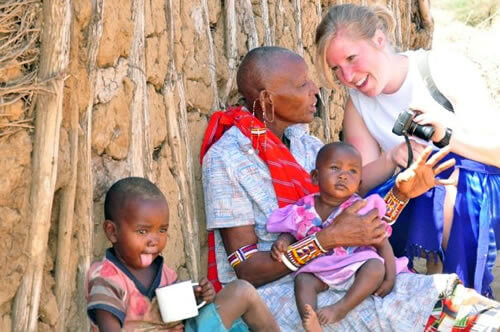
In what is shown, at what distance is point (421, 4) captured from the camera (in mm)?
8258

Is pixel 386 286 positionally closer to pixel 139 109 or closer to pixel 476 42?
pixel 139 109

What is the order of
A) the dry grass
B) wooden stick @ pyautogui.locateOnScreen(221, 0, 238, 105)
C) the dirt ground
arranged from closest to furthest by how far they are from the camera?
1. the dry grass
2. wooden stick @ pyautogui.locateOnScreen(221, 0, 238, 105)
3. the dirt ground

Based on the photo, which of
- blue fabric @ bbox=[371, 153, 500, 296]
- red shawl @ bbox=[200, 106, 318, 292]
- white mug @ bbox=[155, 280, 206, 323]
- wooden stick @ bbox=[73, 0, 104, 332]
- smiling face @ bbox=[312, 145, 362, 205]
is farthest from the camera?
blue fabric @ bbox=[371, 153, 500, 296]

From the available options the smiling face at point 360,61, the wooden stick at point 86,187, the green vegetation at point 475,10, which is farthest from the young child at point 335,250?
the green vegetation at point 475,10

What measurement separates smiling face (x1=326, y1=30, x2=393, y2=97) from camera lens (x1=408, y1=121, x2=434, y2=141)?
320mm

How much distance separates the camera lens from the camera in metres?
3.69

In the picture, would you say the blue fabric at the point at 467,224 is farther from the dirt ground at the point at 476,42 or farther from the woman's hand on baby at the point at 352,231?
the dirt ground at the point at 476,42

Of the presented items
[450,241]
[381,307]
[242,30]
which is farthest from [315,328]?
[242,30]

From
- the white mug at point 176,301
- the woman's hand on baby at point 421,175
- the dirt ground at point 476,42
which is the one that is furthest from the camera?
the dirt ground at point 476,42

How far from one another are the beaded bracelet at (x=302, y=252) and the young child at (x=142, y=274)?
45cm

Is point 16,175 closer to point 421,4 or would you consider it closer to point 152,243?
point 152,243

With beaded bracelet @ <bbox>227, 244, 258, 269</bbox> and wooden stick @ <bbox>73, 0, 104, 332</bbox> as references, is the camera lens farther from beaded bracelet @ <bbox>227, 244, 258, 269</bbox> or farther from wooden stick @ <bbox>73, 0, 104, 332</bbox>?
wooden stick @ <bbox>73, 0, 104, 332</bbox>

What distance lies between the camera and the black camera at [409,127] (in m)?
3.70

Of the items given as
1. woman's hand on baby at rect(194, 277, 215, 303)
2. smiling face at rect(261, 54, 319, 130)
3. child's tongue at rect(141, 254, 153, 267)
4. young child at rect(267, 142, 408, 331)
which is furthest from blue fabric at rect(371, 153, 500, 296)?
child's tongue at rect(141, 254, 153, 267)
